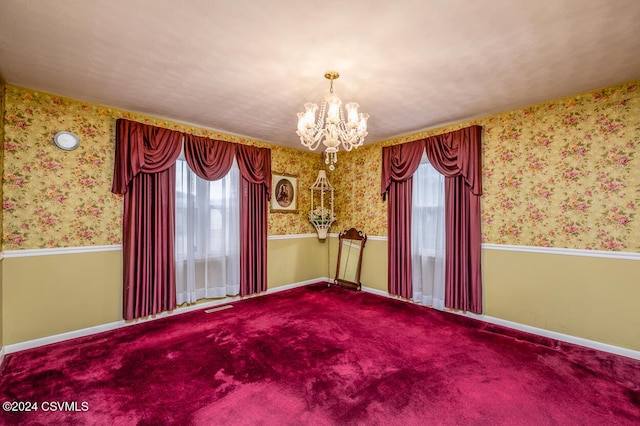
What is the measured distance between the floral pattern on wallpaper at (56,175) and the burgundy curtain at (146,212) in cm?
14

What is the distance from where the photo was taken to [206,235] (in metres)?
3.87

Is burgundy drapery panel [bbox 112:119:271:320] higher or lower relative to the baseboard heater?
higher

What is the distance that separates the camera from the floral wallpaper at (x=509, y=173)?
2631mm

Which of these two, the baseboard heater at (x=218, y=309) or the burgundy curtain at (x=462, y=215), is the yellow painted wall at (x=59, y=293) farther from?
the burgundy curtain at (x=462, y=215)

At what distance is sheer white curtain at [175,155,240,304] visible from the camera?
3660 millimetres

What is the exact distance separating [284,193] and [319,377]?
3071mm

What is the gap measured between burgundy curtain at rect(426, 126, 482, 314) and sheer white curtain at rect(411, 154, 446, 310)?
0.40 ft

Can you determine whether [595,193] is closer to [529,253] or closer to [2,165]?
[529,253]

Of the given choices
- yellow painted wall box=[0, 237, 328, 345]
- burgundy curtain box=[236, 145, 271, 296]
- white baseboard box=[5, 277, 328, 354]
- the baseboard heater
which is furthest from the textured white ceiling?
the baseboard heater

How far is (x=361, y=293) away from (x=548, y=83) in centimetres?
345

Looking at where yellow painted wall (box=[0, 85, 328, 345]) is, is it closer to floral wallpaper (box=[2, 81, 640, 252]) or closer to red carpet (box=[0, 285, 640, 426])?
floral wallpaper (box=[2, 81, 640, 252])

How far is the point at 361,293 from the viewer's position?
4.59 metres

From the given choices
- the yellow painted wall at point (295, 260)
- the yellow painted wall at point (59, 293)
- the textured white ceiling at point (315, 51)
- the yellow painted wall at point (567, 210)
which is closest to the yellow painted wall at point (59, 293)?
the yellow painted wall at point (59, 293)

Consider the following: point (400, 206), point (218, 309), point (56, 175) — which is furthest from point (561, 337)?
point (56, 175)
